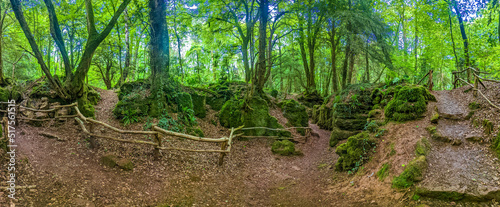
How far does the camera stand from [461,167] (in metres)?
4.94

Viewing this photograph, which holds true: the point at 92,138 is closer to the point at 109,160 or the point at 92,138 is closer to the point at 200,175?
the point at 109,160

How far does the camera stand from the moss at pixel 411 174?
4.94 meters

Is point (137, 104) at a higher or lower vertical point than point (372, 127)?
higher

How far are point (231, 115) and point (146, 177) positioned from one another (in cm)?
624

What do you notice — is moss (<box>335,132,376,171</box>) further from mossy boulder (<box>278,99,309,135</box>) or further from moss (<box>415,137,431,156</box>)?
mossy boulder (<box>278,99,309,135</box>)

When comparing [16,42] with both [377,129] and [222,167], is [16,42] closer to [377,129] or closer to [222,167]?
[222,167]

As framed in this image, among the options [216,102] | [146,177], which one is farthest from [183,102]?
[146,177]

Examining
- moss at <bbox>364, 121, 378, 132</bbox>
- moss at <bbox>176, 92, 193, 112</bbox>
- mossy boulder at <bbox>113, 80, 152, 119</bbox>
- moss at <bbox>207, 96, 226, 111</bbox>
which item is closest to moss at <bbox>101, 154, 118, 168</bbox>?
mossy boulder at <bbox>113, 80, 152, 119</bbox>

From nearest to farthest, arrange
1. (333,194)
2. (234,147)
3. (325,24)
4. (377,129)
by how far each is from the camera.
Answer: (333,194)
(377,129)
(234,147)
(325,24)

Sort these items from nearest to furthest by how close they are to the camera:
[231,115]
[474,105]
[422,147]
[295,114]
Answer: [422,147] < [474,105] < [231,115] < [295,114]

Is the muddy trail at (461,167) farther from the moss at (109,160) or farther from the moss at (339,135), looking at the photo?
the moss at (109,160)

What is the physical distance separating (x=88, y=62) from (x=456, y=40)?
22335 mm

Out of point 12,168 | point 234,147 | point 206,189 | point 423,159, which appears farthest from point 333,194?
point 12,168

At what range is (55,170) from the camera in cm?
486
